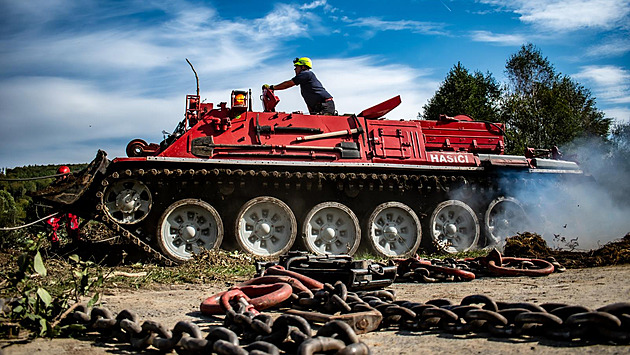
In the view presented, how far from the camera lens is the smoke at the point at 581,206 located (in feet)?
40.9

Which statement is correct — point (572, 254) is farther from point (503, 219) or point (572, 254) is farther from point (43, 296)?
point (43, 296)

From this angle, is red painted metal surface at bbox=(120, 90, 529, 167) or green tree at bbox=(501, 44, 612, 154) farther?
green tree at bbox=(501, 44, 612, 154)

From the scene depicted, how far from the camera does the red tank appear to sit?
965 centimetres

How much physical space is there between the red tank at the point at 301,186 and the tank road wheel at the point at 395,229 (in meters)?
0.02

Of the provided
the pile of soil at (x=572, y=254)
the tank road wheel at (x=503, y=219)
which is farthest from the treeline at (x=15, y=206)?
the tank road wheel at (x=503, y=219)

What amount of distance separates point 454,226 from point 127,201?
22.4 ft

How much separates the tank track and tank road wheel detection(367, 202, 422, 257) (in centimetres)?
43

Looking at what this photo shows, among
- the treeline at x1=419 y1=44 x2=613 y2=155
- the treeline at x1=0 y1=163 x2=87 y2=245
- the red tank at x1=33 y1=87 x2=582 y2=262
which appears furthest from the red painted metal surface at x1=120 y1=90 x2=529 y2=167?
the treeline at x1=419 y1=44 x2=613 y2=155

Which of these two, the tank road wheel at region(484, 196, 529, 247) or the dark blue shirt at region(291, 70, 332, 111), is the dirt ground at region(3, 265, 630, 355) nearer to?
the tank road wheel at region(484, 196, 529, 247)

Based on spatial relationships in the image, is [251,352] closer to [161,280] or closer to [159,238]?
[161,280]

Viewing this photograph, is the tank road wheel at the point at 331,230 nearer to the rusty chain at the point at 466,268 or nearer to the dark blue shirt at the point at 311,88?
the dark blue shirt at the point at 311,88

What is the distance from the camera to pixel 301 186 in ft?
34.8

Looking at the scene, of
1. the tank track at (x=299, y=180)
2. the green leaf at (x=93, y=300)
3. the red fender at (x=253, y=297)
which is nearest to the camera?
the green leaf at (x=93, y=300)

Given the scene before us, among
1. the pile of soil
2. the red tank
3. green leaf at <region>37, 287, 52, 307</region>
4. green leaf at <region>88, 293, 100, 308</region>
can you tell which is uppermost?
the red tank
